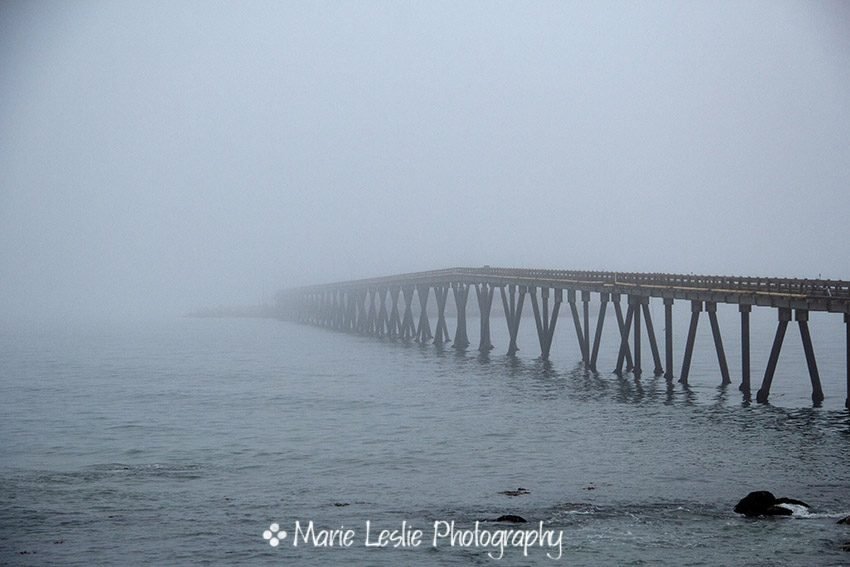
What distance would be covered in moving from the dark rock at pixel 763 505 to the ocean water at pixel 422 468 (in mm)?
426

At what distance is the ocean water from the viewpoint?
25.4m

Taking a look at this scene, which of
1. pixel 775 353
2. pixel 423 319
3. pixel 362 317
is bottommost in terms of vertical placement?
pixel 362 317

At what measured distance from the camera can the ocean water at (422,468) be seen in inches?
1000

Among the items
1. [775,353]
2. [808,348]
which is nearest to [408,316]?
[775,353]

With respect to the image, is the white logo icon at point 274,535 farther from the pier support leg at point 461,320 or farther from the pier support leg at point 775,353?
the pier support leg at point 461,320

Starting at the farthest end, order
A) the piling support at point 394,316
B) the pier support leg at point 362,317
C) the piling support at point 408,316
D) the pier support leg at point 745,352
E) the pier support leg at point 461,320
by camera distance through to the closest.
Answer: the pier support leg at point 362,317 < the piling support at point 394,316 < the piling support at point 408,316 < the pier support leg at point 461,320 < the pier support leg at point 745,352

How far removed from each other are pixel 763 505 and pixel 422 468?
11.8 m

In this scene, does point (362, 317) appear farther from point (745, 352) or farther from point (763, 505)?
point (763, 505)

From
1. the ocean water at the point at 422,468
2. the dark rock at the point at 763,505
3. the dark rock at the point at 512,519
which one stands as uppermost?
the dark rock at the point at 763,505

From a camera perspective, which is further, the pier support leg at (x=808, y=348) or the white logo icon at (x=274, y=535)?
the pier support leg at (x=808, y=348)

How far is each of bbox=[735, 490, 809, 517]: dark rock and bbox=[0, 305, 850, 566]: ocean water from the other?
1.40 feet

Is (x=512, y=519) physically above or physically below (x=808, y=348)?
below

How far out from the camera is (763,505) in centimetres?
2777

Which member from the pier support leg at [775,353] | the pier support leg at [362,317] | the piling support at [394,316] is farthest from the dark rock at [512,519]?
the pier support leg at [362,317]
